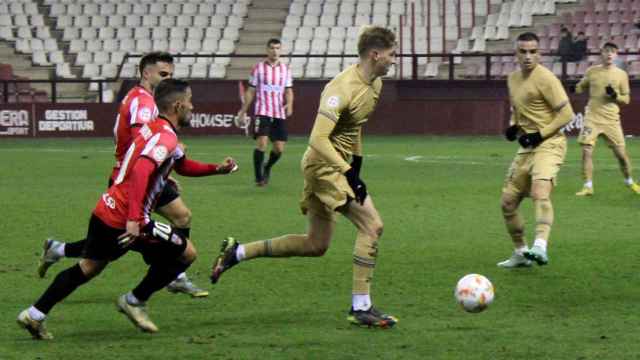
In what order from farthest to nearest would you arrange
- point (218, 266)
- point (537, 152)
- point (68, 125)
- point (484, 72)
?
point (484, 72), point (68, 125), point (537, 152), point (218, 266)

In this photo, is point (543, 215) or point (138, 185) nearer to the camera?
point (138, 185)

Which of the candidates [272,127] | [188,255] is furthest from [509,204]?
[272,127]

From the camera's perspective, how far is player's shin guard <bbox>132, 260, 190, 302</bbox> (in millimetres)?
8758

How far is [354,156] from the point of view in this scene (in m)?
9.34

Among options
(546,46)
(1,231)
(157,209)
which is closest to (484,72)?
(546,46)

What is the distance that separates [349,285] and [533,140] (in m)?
2.19

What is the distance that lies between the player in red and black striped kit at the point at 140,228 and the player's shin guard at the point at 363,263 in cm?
111

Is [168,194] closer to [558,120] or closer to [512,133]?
[512,133]

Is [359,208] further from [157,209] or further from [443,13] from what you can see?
[443,13]

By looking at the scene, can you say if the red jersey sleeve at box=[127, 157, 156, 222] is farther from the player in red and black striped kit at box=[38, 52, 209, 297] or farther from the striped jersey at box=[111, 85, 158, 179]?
the striped jersey at box=[111, 85, 158, 179]

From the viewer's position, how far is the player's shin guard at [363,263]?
29.3ft

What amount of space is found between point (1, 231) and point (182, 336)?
654 cm

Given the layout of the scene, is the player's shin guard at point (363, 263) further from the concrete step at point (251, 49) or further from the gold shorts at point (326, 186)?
the concrete step at point (251, 49)

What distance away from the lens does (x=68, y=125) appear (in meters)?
35.5
